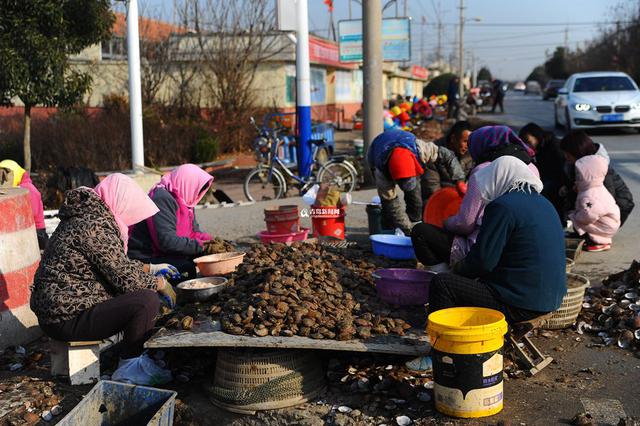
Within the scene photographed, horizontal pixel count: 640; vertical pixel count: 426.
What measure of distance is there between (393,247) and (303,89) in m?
7.72

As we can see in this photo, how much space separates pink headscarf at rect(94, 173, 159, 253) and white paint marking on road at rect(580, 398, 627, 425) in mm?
3109

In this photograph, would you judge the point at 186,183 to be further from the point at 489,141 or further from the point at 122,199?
the point at 489,141

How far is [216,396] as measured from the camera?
452 centimetres

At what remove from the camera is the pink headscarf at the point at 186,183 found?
6309mm

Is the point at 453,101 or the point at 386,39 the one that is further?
the point at 453,101

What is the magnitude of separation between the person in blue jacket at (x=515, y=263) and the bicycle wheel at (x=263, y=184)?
857 centimetres

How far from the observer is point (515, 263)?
4.41m

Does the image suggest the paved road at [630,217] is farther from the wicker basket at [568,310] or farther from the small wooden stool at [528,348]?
the small wooden stool at [528,348]

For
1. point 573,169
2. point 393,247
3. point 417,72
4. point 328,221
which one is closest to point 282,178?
Answer: point 328,221

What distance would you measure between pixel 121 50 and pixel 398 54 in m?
12.0

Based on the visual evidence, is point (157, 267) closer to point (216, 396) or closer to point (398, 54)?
point (216, 396)

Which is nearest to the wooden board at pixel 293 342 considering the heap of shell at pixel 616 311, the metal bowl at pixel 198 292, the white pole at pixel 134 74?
the metal bowl at pixel 198 292

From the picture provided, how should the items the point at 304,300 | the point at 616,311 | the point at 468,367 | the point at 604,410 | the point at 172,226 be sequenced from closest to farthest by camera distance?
1. the point at 468,367
2. the point at 604,410
3. the point at 304,300
4. the point at 616,311
5. the point at 172,226

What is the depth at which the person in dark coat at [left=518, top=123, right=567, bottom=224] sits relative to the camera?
8.06 m
